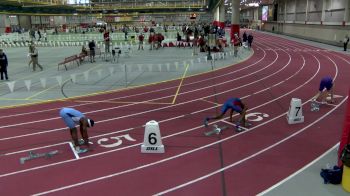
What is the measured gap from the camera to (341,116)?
11.6 m

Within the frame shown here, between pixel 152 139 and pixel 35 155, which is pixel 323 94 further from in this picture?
pixel 35 155

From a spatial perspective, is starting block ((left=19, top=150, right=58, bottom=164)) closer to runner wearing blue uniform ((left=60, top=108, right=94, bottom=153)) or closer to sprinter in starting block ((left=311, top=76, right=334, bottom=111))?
runner wearing blue uniform ((left=60, top=108, right=94, bottom=153))

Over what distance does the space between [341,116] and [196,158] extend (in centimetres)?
623

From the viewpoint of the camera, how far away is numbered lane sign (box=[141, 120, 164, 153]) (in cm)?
845

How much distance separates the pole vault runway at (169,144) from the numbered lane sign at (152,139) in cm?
17

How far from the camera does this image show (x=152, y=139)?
8531 millimetres

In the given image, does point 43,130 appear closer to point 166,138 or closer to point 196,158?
point 166,138

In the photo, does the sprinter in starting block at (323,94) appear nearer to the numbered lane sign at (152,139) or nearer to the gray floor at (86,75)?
the numbered lane sign at (152,139)

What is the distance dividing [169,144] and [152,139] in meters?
0.79

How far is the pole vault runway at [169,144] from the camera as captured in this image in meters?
7.03

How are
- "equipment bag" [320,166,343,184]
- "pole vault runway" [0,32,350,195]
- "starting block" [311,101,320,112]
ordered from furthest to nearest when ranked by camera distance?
"starting block" [311,101,320,112]
"pole vault runway" [0,32,350,195]
"equipment bag" [320,166,343,184]

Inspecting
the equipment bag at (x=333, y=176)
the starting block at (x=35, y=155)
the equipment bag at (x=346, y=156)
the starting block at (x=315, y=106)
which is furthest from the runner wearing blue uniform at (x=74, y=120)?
the starting block at (x=315, y=106)

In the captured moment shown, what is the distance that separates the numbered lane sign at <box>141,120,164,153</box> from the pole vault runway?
0.17m

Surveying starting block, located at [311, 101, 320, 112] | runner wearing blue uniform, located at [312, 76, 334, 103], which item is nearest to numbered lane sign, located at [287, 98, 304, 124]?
starting block, located at [311, 101, 320, 112]
